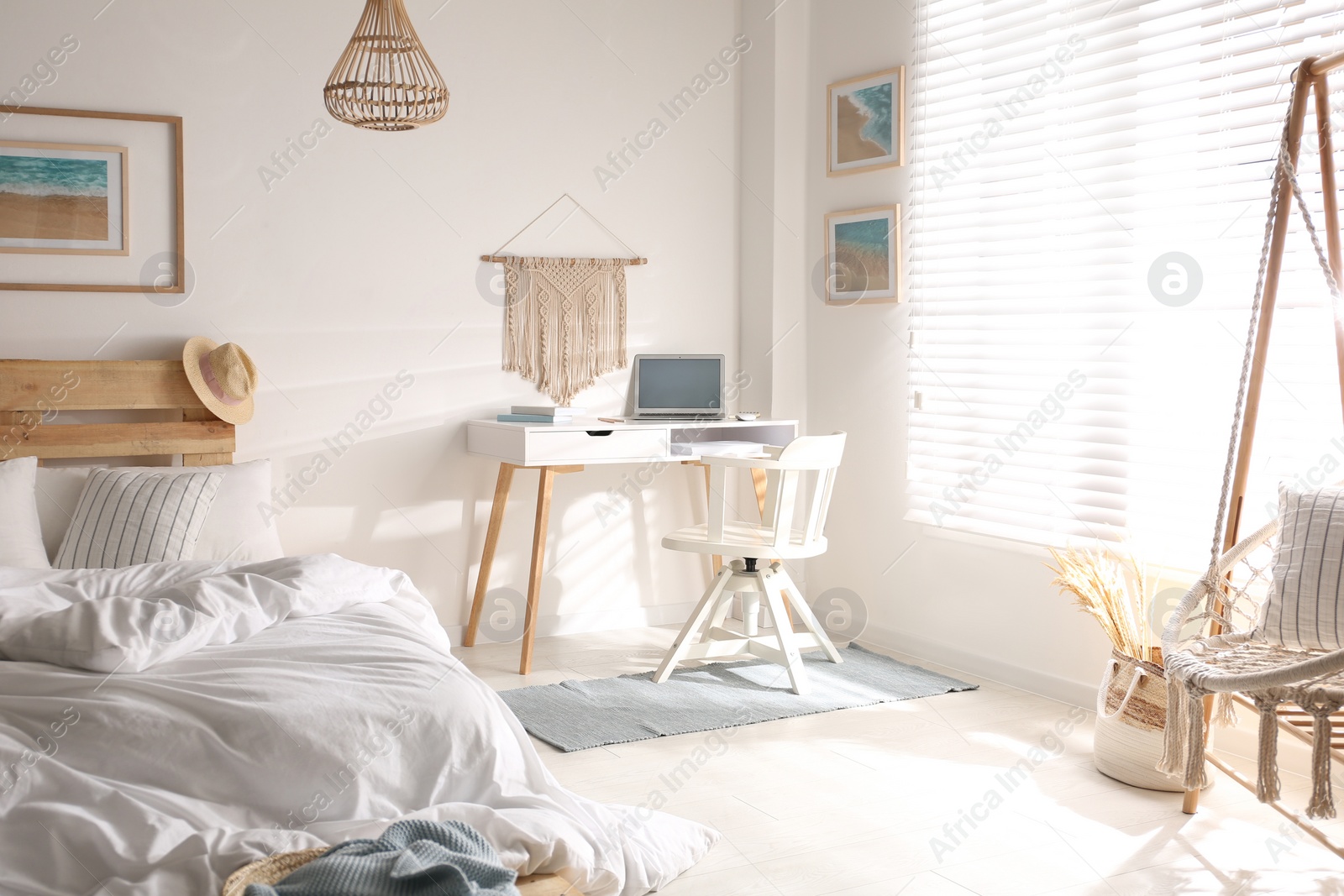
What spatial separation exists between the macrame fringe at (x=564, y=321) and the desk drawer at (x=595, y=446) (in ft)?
1.71

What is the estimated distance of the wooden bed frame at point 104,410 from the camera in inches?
138

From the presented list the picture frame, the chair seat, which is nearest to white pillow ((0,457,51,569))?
the picture frame

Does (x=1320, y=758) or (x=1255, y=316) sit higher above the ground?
(x=1255, y=316)

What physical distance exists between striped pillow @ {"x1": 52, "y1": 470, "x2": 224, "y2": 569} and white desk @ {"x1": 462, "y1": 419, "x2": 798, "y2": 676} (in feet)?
3.43

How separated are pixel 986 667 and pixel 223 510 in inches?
99.1

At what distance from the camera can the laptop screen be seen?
4.40 m

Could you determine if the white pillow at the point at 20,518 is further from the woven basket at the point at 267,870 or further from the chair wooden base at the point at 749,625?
the chair wooden base at the point at 749,625

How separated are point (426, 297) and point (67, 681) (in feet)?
7.54

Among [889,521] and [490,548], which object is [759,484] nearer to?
[889,521]

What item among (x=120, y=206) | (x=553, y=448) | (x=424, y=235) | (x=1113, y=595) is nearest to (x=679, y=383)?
(x=553, y=448)

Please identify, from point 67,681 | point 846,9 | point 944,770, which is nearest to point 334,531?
point 67,681

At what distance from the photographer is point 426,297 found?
421cm

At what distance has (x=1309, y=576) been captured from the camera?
2.42 m

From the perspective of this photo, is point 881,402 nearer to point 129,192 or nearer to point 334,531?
point 334,531
